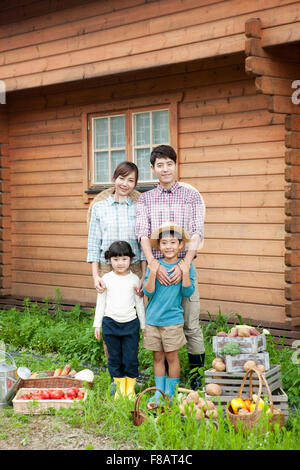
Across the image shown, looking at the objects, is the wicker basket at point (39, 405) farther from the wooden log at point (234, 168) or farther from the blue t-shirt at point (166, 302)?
the wooden log at point (234, 168)

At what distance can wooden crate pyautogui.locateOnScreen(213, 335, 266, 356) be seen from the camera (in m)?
5.27

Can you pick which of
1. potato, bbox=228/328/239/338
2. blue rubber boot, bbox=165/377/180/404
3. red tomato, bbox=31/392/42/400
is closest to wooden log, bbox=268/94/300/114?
potato, bbox=228/328/239/338

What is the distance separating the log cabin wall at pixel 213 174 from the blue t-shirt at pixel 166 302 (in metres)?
2.15

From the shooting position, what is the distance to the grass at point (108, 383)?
4.44m

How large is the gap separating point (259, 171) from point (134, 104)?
2.11m

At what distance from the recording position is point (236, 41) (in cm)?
688

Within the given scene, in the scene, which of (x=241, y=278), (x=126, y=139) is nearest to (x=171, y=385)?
(x=241, y=278)

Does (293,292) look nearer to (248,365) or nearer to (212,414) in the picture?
(248,365)

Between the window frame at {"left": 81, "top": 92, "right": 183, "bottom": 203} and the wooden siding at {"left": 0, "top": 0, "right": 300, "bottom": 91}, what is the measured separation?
713mm

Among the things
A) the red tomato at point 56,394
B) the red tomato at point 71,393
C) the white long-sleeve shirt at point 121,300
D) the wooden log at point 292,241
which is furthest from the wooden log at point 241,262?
the red tomato at point 56,394

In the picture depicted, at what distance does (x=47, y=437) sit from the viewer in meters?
4.85

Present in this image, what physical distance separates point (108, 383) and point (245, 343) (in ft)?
4.45

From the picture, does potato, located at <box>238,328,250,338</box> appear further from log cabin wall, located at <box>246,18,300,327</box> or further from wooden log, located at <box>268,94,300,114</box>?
wooden log, located at <box>268,94,300,114</box>

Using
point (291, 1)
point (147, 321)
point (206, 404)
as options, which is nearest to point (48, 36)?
point (291, 1)
